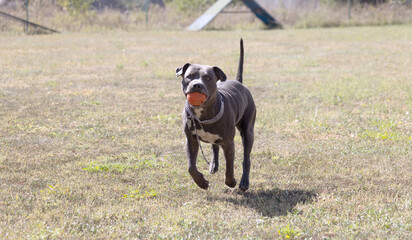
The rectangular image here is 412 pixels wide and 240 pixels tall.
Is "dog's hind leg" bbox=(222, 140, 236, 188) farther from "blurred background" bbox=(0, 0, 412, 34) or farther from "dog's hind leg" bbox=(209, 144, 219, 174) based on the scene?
"blurred background" bbox=(0, 0, 412, 34)

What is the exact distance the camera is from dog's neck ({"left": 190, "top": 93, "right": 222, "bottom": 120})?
4.53 metres

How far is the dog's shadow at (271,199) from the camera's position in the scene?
4.54 metres

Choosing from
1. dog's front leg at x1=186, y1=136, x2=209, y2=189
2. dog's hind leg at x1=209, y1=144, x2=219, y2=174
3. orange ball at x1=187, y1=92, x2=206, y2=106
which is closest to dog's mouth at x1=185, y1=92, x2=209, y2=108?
orange ball at x1=187, y1=92, x2=206, y2=106

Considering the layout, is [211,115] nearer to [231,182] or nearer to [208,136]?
[208,136]

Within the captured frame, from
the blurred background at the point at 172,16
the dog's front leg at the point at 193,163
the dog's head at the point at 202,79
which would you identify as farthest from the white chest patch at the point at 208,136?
the blurred background at the point at 172,16

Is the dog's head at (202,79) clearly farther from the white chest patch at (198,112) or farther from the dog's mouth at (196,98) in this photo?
the white chest patch at (198,112)

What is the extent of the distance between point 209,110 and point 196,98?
1.18 feet

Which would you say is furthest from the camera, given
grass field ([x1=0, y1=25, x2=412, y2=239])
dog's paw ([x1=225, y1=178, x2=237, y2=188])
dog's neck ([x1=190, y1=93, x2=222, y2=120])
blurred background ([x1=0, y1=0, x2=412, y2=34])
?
blurred background ([x1=0, y1=0, x2=412, y2=34])

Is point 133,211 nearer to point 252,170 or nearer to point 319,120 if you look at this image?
Answer: point 252,170

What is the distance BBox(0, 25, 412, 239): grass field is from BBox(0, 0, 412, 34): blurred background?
1177cm

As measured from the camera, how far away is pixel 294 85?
11078 mm

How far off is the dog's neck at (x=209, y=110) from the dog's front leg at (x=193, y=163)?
11.6 inches

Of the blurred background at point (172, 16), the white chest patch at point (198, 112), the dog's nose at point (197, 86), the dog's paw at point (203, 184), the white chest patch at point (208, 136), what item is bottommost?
the dog's paw at point (203, 184)

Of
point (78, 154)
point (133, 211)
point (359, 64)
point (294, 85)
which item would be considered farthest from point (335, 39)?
point (133, 211)
